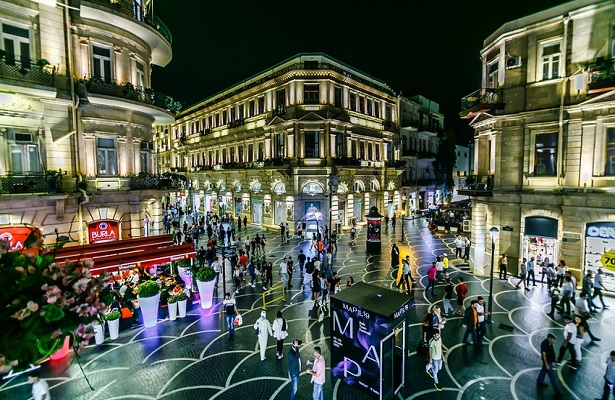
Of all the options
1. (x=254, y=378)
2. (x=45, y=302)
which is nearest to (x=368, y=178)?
(x=254, y=378)

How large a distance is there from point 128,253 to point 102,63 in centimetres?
1034

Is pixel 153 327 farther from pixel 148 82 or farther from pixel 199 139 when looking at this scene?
pixel 199 139

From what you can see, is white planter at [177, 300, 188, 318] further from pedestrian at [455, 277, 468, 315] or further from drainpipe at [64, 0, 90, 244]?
pedestrian at [455, 277, 468, 315]

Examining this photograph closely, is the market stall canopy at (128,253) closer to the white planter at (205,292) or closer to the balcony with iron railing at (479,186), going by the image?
the white planter at (205,292)

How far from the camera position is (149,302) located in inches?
504

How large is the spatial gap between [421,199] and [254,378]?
154 ft

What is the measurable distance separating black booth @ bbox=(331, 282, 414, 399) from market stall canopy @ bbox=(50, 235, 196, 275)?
29.8 feet

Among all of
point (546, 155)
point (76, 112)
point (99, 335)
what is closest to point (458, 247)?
point (546, 155)

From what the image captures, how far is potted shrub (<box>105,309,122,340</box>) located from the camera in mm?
11941

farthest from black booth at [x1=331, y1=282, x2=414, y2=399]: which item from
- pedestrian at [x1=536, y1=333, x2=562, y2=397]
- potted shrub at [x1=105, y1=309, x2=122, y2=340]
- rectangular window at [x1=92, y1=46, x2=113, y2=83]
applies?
rectangular window at [x1=92, y1=46, x2=113, y2=83]

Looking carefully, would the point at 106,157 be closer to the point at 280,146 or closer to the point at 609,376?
the point at 280,146

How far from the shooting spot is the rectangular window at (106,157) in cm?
1677

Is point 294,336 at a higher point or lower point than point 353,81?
lower

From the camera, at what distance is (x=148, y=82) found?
19656 millimetres
